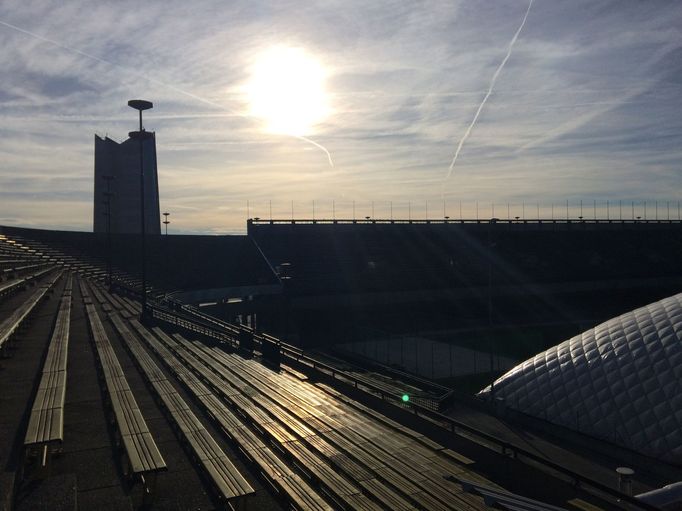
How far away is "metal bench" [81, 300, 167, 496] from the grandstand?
0.04 metres

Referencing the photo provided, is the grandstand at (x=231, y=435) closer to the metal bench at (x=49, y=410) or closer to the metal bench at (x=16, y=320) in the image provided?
the metal bench at (x=49, y=410)

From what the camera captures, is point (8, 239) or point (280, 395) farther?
point (8, 239)

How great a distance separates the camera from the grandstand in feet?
28.9

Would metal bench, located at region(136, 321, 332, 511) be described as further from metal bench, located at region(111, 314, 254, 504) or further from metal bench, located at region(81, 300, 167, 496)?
metal bench, located at region(81, 300, 167, 496)

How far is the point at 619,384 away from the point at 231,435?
21.3m

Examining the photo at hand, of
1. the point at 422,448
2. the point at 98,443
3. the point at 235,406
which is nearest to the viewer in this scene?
the point at 98,443

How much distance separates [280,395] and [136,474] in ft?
20.1

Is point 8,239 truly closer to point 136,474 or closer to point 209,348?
point 209,348

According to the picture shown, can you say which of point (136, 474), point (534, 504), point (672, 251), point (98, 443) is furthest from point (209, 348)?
point (672, 251)

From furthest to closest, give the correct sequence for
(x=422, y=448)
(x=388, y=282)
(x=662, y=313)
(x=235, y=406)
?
(x=388, y=282) → (x=662, y=313) → (x=235, y=406) → (x=422, y=448)

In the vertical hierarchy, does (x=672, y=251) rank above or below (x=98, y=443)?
above

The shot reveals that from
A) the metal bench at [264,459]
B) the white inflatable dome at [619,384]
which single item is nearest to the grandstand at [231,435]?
the metal bench at [264,459]

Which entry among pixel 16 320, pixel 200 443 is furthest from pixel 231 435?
pixel 16 320

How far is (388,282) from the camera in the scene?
207ft
